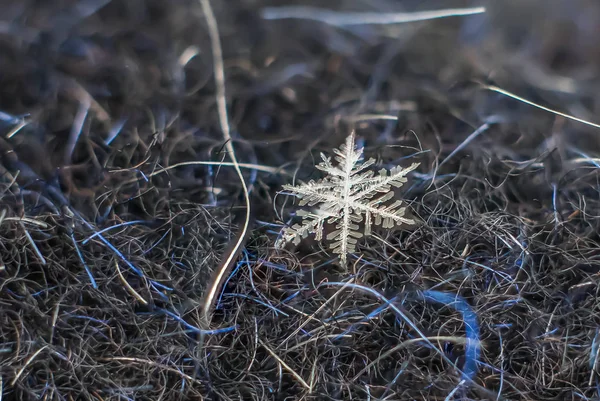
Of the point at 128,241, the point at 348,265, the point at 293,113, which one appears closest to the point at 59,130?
the point at 128,241

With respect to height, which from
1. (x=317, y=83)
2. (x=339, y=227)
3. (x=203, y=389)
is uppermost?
(x=317, y=83)

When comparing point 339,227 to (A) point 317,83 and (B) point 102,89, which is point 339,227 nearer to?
(A) point 317,83

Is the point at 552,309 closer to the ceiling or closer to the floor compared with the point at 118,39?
closer to the floor
